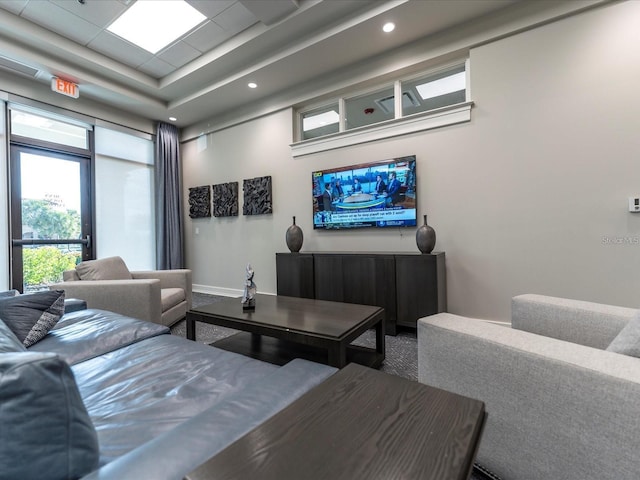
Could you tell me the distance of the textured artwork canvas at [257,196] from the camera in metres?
4.07

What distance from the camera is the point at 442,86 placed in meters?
3.08

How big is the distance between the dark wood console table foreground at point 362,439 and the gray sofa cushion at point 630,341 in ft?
2.04

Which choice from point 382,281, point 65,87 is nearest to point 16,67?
point 65,87

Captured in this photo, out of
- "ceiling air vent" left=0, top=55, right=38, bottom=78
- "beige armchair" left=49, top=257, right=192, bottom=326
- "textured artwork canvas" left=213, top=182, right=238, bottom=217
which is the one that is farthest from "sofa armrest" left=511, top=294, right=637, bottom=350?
"ceiling air vent" left=0, top=55, right=38, bottom=78

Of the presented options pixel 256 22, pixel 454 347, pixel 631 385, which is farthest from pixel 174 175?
pixel 631 385

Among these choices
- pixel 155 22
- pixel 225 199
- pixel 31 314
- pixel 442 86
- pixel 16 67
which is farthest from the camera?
pixel 225 199

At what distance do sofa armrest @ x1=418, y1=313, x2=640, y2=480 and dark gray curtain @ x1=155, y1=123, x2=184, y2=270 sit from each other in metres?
4.72

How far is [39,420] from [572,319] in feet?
5.94

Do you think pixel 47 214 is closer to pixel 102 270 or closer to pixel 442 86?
pixel 102 270

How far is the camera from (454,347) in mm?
1067

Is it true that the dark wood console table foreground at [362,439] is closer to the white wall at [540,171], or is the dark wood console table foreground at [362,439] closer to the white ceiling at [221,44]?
the white wall at [540,171]

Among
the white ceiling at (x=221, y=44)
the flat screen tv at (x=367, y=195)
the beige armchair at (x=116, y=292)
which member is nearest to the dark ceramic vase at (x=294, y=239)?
the flat screen tv at (x=367, y=195)

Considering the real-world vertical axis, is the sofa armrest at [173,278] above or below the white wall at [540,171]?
below

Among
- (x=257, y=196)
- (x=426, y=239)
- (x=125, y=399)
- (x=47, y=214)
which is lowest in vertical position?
(x=125, y=399)
